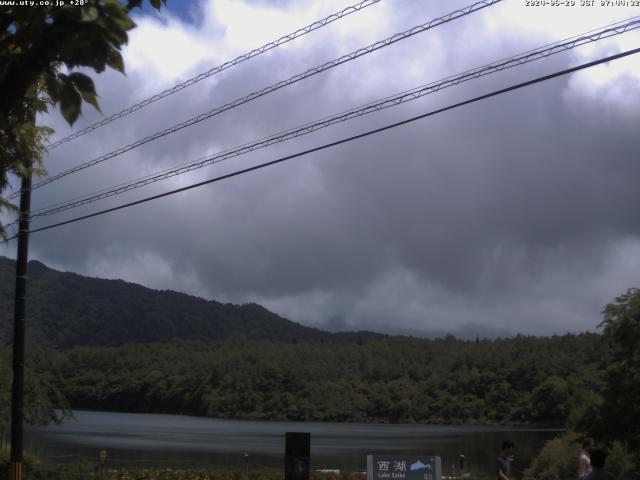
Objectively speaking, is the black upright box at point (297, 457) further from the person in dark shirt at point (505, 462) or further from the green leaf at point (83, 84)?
the green leaf at point (83, 84)

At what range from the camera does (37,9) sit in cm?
567

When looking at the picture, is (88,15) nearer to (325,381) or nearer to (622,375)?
(622,375)

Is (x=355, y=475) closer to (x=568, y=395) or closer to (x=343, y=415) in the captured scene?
(x=568, y=395)

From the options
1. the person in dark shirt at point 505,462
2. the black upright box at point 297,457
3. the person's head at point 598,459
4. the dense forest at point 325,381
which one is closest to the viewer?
the person's head at point 598,459

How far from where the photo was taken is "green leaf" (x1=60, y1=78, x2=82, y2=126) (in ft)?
18.0

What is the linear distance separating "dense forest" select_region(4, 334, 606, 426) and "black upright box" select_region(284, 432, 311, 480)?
335ft

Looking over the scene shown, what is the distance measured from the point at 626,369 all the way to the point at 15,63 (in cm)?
2325

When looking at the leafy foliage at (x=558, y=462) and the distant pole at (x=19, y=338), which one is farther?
the leafy foliage at (x=558, y=462)

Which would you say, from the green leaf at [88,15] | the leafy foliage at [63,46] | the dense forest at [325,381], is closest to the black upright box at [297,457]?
the leafy foliage at [63,46]

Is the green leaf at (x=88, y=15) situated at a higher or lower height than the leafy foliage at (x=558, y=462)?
higher

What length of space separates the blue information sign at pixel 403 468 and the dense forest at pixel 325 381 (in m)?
100

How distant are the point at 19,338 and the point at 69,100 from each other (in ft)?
49.7

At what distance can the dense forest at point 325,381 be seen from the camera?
12081cm

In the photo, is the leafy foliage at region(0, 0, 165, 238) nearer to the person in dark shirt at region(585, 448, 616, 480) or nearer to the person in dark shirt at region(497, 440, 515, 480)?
the person in dark shirt at region(585, 448, 616, 480)
